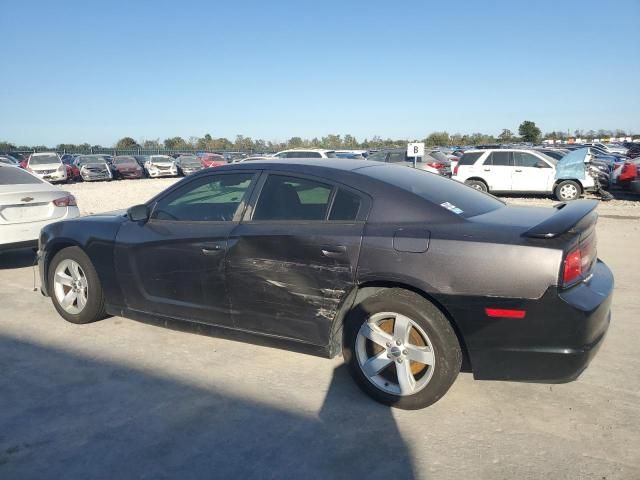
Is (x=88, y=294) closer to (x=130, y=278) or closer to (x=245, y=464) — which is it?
(x=130, y=278)

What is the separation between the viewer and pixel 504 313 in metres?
2.83

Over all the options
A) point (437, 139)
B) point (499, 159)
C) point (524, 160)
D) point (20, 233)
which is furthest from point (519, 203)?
point (437, 139)

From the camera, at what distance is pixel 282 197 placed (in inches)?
146

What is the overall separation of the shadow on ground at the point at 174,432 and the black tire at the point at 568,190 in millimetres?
13714

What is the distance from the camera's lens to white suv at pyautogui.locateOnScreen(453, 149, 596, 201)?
49.8 feet

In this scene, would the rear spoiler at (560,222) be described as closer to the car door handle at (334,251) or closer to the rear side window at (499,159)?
the car door handle at (334,251)

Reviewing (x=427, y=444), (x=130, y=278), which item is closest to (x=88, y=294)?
(x=130, y=278)

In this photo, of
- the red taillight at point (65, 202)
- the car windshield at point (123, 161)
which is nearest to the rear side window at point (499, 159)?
the red taillight at point (65, 202)

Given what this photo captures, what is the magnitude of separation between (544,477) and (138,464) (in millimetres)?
2050

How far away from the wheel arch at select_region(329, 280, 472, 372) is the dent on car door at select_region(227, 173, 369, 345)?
0.16ft

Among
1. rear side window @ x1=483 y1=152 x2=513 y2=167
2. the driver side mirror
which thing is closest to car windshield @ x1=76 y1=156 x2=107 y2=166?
rear side window @ x1=483 y1=152 x2=513 y2=167

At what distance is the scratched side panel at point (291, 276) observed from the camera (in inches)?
129

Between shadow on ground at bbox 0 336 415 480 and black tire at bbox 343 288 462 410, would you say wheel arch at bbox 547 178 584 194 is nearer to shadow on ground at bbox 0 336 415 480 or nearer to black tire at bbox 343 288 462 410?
shadow on ground at bbox 0 336 415 480

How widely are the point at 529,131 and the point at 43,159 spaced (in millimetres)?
64893
